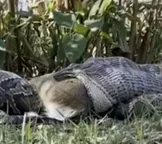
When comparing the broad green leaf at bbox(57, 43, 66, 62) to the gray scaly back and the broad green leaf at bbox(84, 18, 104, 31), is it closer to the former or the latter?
the broad green leaf at bbox(84, 18, 104, 31)

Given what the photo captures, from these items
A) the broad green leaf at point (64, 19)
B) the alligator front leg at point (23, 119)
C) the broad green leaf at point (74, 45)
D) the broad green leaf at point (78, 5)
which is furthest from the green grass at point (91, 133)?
the broad green leaf at point (78, 5)

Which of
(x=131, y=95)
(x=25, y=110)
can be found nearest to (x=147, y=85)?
(x=131, y=95)

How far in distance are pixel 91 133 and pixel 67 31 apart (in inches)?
58.4

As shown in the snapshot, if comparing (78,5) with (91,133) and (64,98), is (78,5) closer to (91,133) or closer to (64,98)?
(64,98)

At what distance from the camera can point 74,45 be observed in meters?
3.95

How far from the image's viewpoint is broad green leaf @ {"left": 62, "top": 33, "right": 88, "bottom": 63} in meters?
3.91

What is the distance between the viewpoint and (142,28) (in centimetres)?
444

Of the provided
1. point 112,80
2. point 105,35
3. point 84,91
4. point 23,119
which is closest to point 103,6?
point 105,35

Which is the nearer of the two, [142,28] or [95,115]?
[95,115]

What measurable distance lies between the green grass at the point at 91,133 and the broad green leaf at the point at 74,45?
1003 mm

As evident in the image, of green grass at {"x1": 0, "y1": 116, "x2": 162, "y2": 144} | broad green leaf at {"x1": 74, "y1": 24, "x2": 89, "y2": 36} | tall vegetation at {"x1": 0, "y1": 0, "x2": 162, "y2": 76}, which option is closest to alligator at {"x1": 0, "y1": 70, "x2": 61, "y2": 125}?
green grass at {"x1": 0, "y1": 116, "x2": 162, "y2": 144}

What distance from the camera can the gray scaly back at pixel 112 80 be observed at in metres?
3.27

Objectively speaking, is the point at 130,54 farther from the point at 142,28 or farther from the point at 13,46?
the point at 13,46

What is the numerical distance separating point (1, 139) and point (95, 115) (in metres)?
0.68
